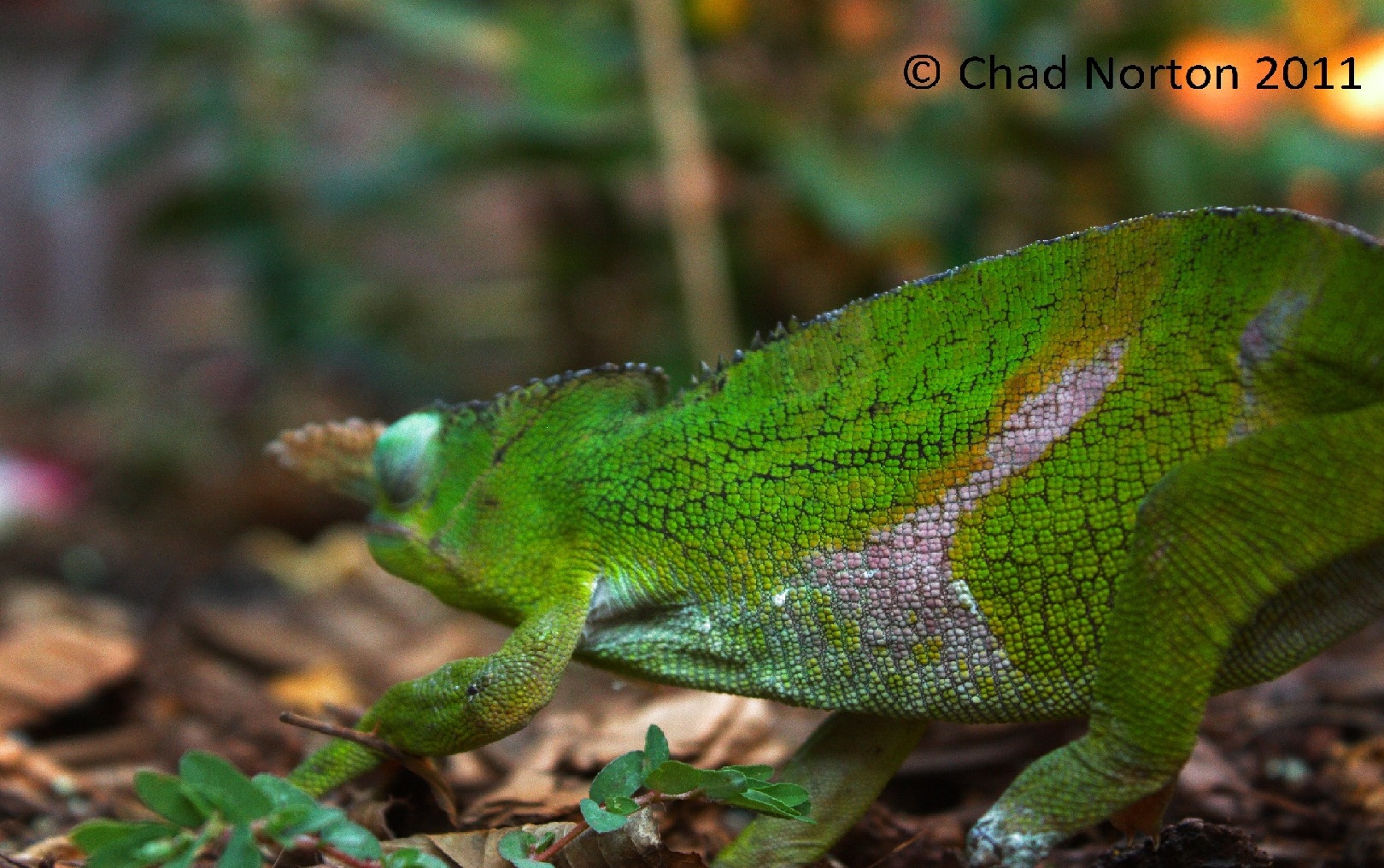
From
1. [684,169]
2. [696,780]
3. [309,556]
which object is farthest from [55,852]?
[684,169]

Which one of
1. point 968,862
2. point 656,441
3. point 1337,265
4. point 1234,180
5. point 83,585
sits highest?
point 1234,180

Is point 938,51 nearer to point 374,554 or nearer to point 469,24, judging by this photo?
point 469,24

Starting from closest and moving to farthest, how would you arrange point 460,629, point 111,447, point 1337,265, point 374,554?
point 1337,265, point 374,554, point 460,629, point 111,447

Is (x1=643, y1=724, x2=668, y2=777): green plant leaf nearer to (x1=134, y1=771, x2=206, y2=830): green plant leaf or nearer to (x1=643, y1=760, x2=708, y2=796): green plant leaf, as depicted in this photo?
(x1=643, y1=760, x2=708, y2=796): green plant leaf

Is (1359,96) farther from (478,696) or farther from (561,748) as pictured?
(478,696)

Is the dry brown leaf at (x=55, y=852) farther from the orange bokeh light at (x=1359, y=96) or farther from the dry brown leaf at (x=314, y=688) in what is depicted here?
the orange bokeh light at (x=1359, y=96)

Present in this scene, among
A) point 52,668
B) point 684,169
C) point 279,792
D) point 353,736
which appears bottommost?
point 52,668

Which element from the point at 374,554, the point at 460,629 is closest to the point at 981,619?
the point at 374,554
